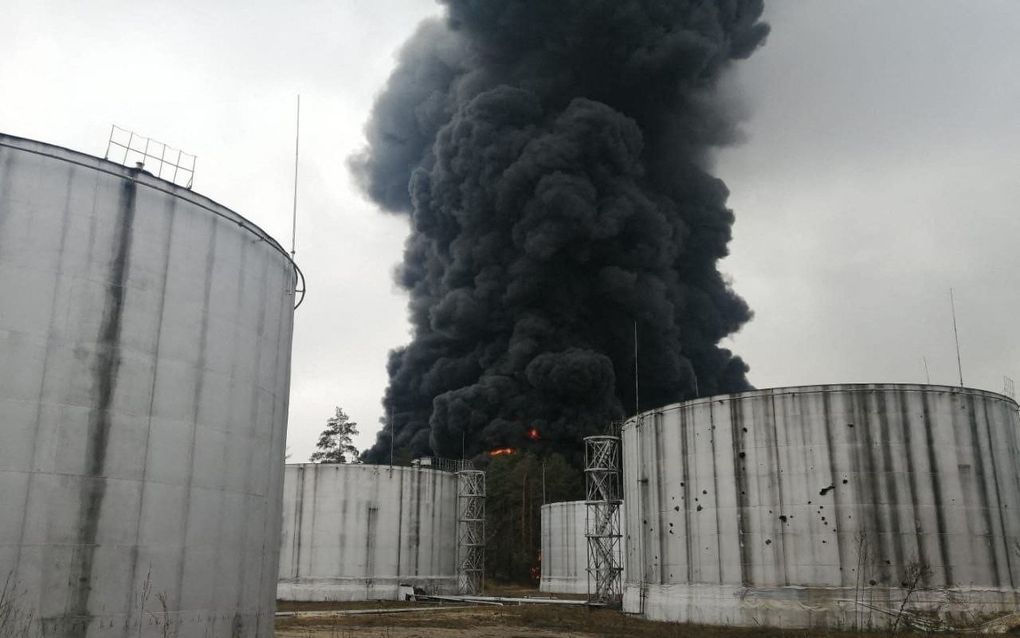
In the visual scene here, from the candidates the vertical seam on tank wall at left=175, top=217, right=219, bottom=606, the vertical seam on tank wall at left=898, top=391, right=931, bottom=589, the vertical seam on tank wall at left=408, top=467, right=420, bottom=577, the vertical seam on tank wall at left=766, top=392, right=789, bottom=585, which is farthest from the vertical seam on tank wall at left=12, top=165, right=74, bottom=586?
the vertical seam on tank wall at left=408, top=467, right=420, bottom=577

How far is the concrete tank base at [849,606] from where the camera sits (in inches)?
977

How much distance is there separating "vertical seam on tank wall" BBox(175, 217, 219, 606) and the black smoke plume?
57.6m

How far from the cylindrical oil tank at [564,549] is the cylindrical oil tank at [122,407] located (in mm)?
41678

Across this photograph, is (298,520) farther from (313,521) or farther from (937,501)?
(937,501)

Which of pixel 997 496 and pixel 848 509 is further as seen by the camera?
pixel 997 496

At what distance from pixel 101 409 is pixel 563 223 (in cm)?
6520

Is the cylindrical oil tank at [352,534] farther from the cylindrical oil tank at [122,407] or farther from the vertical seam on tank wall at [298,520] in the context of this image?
the cylindrical oil tank at [122,407]

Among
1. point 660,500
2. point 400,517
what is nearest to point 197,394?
point 660,500

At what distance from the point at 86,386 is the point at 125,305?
1606 millimetres

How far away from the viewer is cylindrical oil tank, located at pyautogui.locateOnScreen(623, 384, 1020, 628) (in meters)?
25.3

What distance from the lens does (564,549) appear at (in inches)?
2286

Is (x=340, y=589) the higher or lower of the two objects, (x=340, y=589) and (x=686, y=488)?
the lower

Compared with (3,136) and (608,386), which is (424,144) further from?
(3,136)

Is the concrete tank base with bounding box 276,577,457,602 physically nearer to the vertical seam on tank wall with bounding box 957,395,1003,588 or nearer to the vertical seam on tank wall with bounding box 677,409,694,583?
the vertical seam on tank wall with bounding box 677,409,694,583
